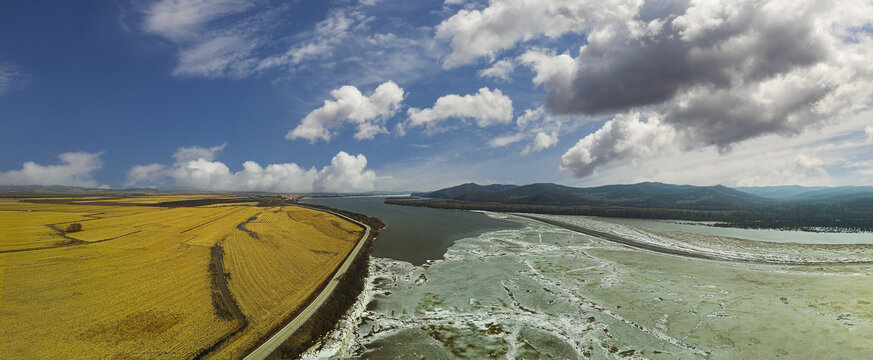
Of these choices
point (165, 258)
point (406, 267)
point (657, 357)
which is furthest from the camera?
point (406, 267)

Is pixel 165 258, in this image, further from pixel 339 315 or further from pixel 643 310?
pixel 643 310

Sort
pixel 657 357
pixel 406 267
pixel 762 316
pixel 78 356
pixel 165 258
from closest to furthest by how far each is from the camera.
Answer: pixel 78 356, pixel 657 357, pixel 762 316, pixel 165 258, pixel 406 267

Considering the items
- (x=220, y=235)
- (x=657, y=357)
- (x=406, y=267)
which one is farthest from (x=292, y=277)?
(x=657, y=357)

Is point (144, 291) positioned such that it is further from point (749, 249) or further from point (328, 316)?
point (749, 249)

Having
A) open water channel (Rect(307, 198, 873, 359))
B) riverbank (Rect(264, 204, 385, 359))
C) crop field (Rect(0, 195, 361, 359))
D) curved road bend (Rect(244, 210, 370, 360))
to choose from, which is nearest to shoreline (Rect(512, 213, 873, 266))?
open water channel (Rect(307, 198, 873, 359))

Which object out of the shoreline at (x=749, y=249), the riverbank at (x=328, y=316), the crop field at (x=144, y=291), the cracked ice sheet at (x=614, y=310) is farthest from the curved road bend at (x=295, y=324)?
the shoreline at (x=749, y=249)

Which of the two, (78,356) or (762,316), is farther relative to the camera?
(762,316)

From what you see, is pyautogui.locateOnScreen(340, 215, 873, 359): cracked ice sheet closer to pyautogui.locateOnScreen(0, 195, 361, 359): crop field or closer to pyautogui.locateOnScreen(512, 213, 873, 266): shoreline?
pyautogui.locateOnScreen(512, 213, 873, 266): shoreline

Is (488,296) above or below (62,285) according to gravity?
below
